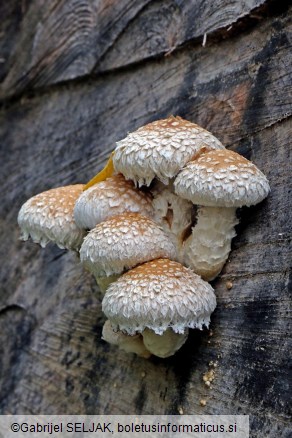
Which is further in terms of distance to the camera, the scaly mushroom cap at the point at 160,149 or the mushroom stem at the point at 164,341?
the mushroom stem at the point at 164,341

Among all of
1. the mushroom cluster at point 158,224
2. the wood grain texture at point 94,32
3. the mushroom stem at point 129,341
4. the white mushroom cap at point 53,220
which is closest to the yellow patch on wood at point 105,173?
the mushroom cluster at point 158,224

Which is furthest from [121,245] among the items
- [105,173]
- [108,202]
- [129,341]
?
[129,341]

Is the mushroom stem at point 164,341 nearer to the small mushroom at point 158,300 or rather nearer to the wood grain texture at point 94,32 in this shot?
the small mushroom at point 158,300

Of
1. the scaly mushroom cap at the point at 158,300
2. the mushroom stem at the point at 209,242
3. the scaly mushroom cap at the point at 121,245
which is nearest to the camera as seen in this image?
the scaly mushroom cap at the point at 158,300

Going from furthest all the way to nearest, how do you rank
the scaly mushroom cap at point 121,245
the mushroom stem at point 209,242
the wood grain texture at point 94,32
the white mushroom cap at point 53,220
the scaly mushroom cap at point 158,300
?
the wood grain texture at point 94,32 → the white mushroom cap at point 53,220 → the mushroom stem at point 209,242 → the scaly mushroom cap at point 121,245 → the scaly mushroom cap at point 158,300

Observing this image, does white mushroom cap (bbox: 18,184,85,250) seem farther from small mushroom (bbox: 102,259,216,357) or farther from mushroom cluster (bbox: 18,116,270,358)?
small mushroom (bbox: 102,259,216,357)

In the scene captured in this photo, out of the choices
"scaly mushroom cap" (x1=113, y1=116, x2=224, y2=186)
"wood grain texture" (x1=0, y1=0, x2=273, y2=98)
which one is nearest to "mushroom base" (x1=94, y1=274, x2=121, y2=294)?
"scaly mushroom cap" (x1=113, y1=116, x2=224, y2=186)

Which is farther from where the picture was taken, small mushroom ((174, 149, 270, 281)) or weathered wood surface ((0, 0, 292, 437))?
weathered wood surface ((0, 0, 292, 437))
